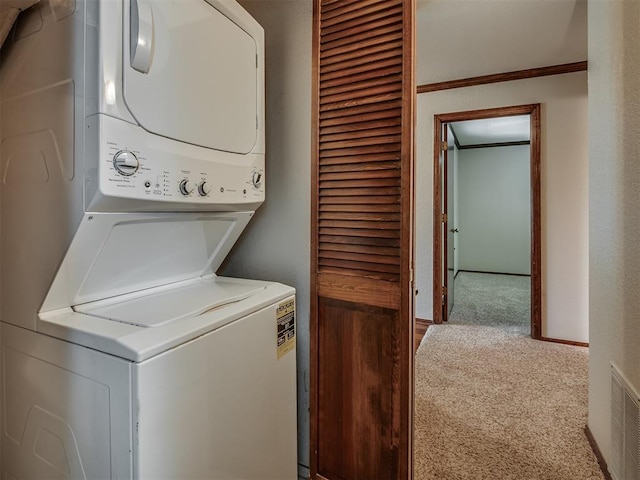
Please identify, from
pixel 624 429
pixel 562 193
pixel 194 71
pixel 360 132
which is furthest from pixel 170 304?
pixel 562 193

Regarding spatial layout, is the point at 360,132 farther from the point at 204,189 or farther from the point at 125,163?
the point at 125,163

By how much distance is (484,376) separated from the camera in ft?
8.14

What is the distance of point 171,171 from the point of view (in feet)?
3.24

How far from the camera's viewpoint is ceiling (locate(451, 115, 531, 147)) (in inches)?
179

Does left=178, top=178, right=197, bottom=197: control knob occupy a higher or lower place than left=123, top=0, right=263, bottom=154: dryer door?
lower

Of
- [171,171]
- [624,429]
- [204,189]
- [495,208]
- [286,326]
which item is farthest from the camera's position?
[495,208]

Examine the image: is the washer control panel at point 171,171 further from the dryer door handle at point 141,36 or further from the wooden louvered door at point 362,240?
the wooden louvered door at point 362,240

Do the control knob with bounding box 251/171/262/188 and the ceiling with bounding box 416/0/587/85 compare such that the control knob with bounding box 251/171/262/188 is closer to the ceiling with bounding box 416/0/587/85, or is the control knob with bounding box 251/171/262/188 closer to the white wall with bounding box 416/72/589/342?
the ceiling with bounding box 416/0/587/85

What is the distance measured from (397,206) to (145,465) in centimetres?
101

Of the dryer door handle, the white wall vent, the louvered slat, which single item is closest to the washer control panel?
the dryer door handle

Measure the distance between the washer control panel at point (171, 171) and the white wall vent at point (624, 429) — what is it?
1.58 metres

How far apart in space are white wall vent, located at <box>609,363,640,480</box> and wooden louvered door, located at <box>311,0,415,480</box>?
0.82 m

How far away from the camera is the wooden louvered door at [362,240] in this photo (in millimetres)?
1271

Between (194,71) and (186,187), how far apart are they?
34 centimetres
